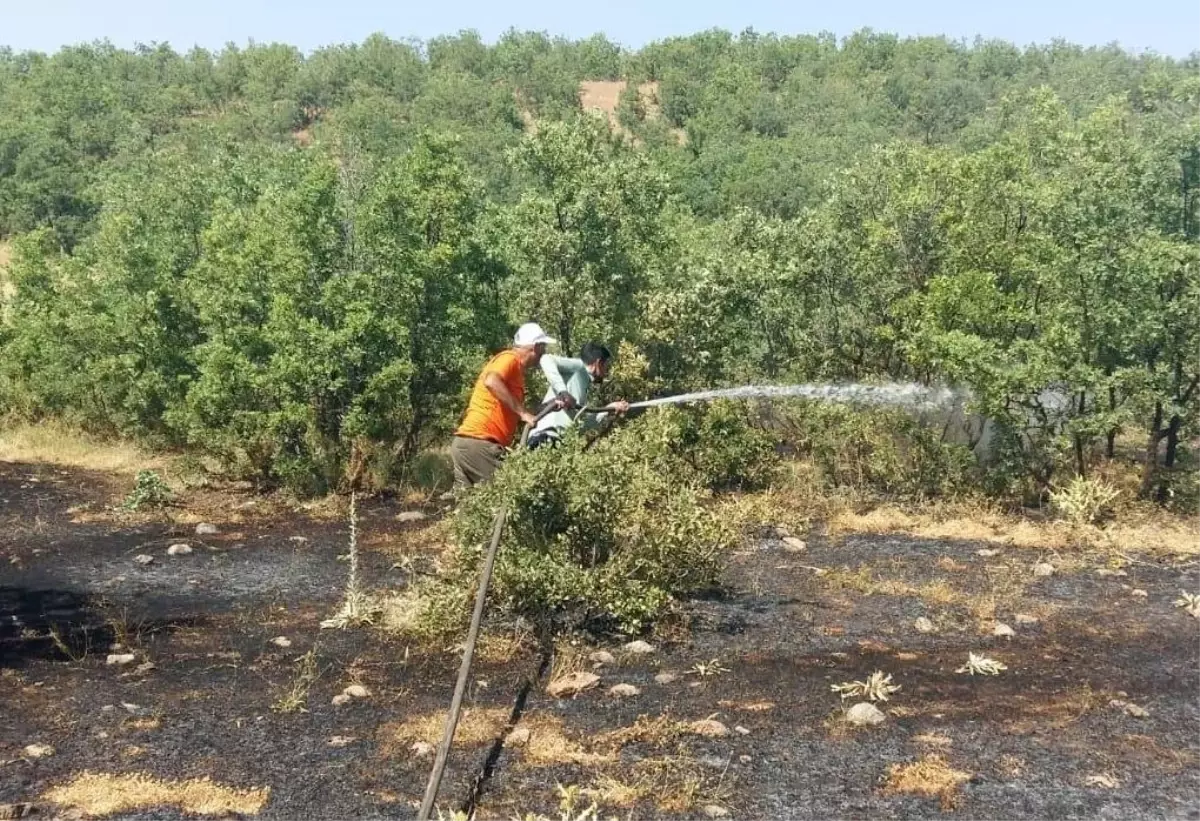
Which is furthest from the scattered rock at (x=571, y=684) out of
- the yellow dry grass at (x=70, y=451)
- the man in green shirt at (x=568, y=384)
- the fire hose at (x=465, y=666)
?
the yellow dry grass at (x=70, y=451)

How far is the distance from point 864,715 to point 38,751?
426 centimetres

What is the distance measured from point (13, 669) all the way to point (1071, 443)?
9.71 m

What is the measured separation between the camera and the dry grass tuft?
4945 millimetres

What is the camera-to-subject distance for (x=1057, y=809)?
4832 millimetres

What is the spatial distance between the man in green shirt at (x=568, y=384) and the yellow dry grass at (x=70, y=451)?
8267mm

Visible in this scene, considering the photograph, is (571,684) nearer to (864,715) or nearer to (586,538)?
(586,538)

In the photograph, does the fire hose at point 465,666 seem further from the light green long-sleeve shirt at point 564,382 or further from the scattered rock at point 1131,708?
the scattered rock at point 1131,708

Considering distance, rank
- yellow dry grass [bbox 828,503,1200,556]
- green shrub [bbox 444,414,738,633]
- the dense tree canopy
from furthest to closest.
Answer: the dense tree canopy, yellow dry grass [bbox 828,503,1200,556], green shrub [bbox 444,414,738,633]

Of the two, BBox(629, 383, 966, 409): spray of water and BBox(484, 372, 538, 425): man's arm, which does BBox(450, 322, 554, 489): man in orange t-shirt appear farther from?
BBox(629, 383, 966, 409): spray of water

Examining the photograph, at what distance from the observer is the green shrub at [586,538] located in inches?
276

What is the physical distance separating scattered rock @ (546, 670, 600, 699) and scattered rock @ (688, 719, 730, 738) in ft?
2.63

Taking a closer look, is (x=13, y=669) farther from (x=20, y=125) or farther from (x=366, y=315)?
(x=20, y=125)

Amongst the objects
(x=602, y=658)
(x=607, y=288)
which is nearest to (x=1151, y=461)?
(x=607, y=288)

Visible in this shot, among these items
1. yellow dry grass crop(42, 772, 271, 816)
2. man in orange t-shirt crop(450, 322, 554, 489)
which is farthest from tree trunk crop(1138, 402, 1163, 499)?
yellow dry grass crop(42, 772, 271, 816)
